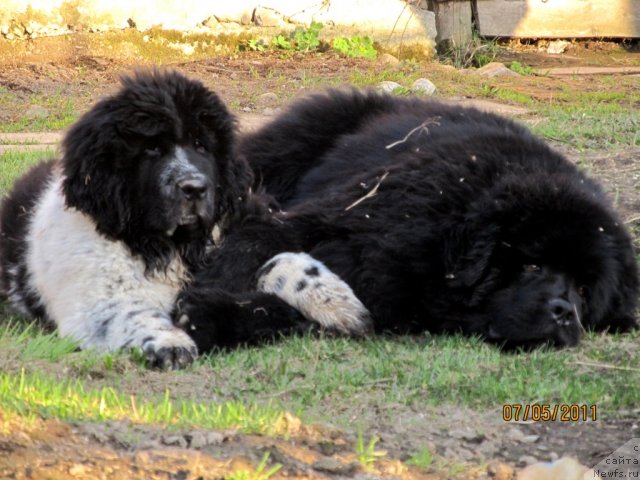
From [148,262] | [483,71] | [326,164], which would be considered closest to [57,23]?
[483,71]

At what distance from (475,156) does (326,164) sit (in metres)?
1.13

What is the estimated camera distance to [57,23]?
1252 centimetres

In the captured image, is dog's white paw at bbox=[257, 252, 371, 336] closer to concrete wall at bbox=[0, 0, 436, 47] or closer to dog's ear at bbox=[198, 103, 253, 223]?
dog's ear at bbox=[198, 103, 253, 223]

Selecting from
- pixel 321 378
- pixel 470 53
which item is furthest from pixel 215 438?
pixel 470 53

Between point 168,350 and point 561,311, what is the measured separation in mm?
1794

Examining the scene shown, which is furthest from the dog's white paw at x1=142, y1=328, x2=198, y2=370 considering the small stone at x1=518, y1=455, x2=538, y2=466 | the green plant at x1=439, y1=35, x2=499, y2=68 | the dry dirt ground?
the green plant at x1=439, y1=35, x2=499, y2=68

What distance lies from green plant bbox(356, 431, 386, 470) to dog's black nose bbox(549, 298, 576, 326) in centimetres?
181

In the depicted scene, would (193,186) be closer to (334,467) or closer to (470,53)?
(334,467)

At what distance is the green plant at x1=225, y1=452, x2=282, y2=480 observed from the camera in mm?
2938

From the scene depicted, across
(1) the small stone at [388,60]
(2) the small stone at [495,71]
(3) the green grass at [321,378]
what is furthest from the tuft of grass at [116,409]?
(2) the small stone at [495,71]

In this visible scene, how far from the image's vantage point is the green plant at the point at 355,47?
13.7 metres

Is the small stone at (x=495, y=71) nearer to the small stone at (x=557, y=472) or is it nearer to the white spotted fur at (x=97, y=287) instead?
the white spotted fur at (x=97, y=287)

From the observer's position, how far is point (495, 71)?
13.4 meters

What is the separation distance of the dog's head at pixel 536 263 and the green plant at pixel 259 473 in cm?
228
